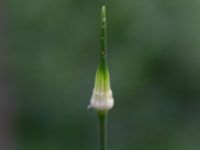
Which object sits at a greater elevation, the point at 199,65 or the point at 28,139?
the point at 199,65

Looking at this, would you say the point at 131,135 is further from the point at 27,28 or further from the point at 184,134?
the point at 27,28

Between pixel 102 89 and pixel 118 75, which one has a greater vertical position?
pixel 102 89

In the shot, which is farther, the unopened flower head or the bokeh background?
the bokeh background

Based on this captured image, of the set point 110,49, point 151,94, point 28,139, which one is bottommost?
point 28,139

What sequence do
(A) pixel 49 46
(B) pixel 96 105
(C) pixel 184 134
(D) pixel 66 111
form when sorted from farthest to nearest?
(A) pixel 49 46, (D) pixel 66 111, (C) pixel 184 134, (B) pixel 96 105

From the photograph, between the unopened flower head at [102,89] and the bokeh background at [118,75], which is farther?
the bokeh background at [118,75]

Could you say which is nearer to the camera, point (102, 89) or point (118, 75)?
point (102, 89)

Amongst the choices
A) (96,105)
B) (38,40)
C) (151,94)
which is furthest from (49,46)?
(96,105)

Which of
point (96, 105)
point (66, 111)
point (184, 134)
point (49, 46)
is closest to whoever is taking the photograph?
point (96, 105)
